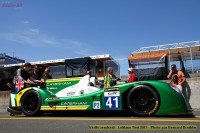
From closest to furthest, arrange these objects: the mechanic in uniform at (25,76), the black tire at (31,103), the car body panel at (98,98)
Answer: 1. the car body panel at (98,98)
2. the black tire at (31,103)
3. the mechanic in uniform at (25,76)

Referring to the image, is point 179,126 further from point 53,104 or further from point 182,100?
point 53,104

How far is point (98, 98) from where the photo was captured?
6.05m

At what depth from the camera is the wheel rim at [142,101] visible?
5.55 metres

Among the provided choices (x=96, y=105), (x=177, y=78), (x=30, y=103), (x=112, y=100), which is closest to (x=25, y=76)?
(x=30, y=103)

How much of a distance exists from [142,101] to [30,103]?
313 centimetres

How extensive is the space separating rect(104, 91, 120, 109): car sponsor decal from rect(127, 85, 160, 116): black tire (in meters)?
0.26

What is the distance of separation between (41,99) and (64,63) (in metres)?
8.13

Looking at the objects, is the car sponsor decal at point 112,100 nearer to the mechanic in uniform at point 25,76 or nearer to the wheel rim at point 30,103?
the wheel rim at point 30,103

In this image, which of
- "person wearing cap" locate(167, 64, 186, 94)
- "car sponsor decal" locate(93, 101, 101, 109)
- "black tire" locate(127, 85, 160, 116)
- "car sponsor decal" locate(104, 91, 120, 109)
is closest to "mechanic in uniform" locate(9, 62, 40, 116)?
"car sponsor decal" locate(93, 101, 101, 109)

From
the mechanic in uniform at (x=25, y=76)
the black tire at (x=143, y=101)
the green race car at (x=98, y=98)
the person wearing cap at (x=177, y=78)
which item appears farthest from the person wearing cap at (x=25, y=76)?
the person wearing cap at (x=177, y=78)

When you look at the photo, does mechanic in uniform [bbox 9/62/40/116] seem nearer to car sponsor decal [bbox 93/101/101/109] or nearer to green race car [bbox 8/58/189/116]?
green race car [bbox 8/58/189/116]

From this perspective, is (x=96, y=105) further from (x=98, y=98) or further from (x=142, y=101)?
(x=142, y=101)

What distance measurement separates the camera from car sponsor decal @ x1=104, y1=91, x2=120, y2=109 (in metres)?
5.85

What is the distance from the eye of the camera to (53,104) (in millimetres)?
6703
